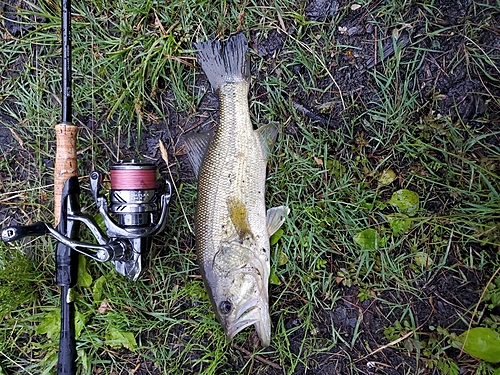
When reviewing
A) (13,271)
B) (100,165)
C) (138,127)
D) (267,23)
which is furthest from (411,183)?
(13,271)

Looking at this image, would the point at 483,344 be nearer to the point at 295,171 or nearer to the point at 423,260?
the point at 423,260

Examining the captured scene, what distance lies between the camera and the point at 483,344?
97.5 inches

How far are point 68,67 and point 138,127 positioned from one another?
564 millimetres

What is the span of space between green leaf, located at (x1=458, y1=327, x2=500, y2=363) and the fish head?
1.18m

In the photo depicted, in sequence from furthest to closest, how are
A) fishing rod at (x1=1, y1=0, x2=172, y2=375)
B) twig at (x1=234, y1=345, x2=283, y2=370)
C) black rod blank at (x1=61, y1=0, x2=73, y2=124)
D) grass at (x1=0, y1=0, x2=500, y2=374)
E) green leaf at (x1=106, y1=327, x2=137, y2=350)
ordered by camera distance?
green leaf at (x1=106, y1=327, x2=137, y2=350) < twig at (x1=234, y1=345, x2=283, y2=370) < grass at (x1=0, y1=0, x2=500, y2=374) < black rod blank at (x1=61, y1=0, x2=73, y2=124) < fishing rod at (x1=1, y1=0, x2=172, y2=375)

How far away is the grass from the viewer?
2.65 m

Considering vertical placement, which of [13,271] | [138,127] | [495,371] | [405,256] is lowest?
[495,371]

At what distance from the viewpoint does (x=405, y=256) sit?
2.69 meters

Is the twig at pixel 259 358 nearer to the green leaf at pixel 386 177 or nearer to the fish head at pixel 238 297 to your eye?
the fish head at pixel 238 297

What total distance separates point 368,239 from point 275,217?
1.92ft

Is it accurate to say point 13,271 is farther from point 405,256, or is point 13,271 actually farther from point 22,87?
point 405,256

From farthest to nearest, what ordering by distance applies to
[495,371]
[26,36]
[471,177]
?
1. [26,36]
2. [471,177]
3. [495,371]

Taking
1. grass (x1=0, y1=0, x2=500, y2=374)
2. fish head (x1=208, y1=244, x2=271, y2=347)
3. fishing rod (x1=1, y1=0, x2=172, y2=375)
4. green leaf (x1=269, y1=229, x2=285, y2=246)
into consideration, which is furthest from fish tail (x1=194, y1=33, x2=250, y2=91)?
fish head (x1=208, y1=244, x2=271, y2=347)

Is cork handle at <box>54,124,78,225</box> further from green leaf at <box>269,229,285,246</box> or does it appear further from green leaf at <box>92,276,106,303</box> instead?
green leaf at <box>269,229,285,246</box>
